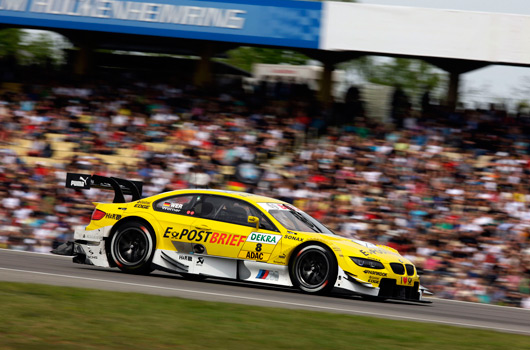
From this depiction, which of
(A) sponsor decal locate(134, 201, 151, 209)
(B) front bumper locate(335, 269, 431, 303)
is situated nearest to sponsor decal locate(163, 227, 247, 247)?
(A) sponsor decal locate(134, 201, 151, 209)

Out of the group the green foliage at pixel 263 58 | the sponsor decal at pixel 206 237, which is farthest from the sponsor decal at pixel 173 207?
the green foliage at pixel 263 58

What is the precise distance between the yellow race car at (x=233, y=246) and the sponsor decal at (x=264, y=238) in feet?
0.04

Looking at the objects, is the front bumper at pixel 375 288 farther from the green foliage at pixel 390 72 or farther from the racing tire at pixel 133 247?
the green foliage at pixel 390 72

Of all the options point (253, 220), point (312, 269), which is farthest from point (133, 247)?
point (312, 269)

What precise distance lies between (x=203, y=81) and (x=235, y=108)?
1.81 m

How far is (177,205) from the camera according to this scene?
1126 centimetres

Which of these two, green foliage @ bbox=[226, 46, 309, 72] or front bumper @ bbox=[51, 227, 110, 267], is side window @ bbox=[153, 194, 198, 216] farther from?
green foliage @ bbox=[226, 46, 309, 72]

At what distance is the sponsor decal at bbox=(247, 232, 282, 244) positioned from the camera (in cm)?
1048

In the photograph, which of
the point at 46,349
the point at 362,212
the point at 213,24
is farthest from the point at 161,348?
the point at 213,24

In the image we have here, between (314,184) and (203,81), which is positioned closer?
(314,184)

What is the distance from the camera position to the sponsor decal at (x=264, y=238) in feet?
34.4

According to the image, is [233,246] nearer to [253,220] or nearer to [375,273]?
[253,220]

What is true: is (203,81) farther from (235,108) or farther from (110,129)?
(110,129)

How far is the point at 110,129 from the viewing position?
63.7ft
